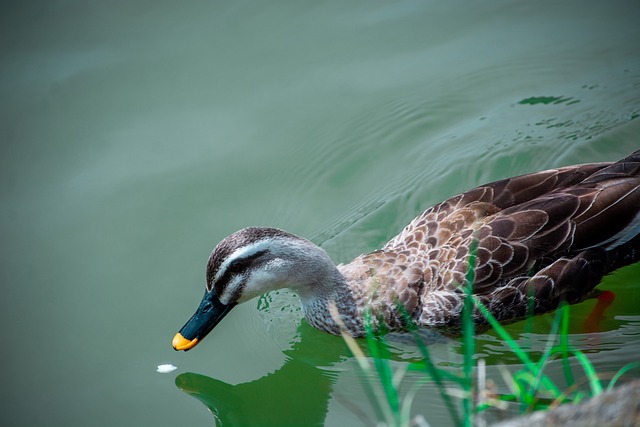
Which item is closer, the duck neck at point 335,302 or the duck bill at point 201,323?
the duck bill at point 201,323

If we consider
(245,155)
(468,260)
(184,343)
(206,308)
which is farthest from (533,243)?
(245,155)

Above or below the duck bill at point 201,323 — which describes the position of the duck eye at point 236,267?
above

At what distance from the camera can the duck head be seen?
4.92 meters

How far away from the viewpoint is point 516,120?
6.89 m

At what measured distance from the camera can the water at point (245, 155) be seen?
5.42m

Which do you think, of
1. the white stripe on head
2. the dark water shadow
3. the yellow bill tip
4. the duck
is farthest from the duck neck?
the yellow bill tip

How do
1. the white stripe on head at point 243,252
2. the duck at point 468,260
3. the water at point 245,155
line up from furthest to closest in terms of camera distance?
the water at point 245,155
the duck at point 468,260
the white stripe on head at point 243,252

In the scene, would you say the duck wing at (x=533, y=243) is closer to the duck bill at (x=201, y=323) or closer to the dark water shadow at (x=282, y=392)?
the dark water shadow at (x=282, y=392)

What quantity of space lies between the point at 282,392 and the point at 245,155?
2.41m

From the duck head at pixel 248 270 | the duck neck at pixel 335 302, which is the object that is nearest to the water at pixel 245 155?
the duck neck at pixel 335 302

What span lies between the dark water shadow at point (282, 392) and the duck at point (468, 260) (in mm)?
288

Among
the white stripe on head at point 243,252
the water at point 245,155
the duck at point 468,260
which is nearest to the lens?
the white stripe on head at point 243,252

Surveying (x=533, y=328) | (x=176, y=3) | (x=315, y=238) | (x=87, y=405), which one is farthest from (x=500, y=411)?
(x=176, y=3)

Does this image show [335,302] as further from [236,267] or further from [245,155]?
[245,155]
